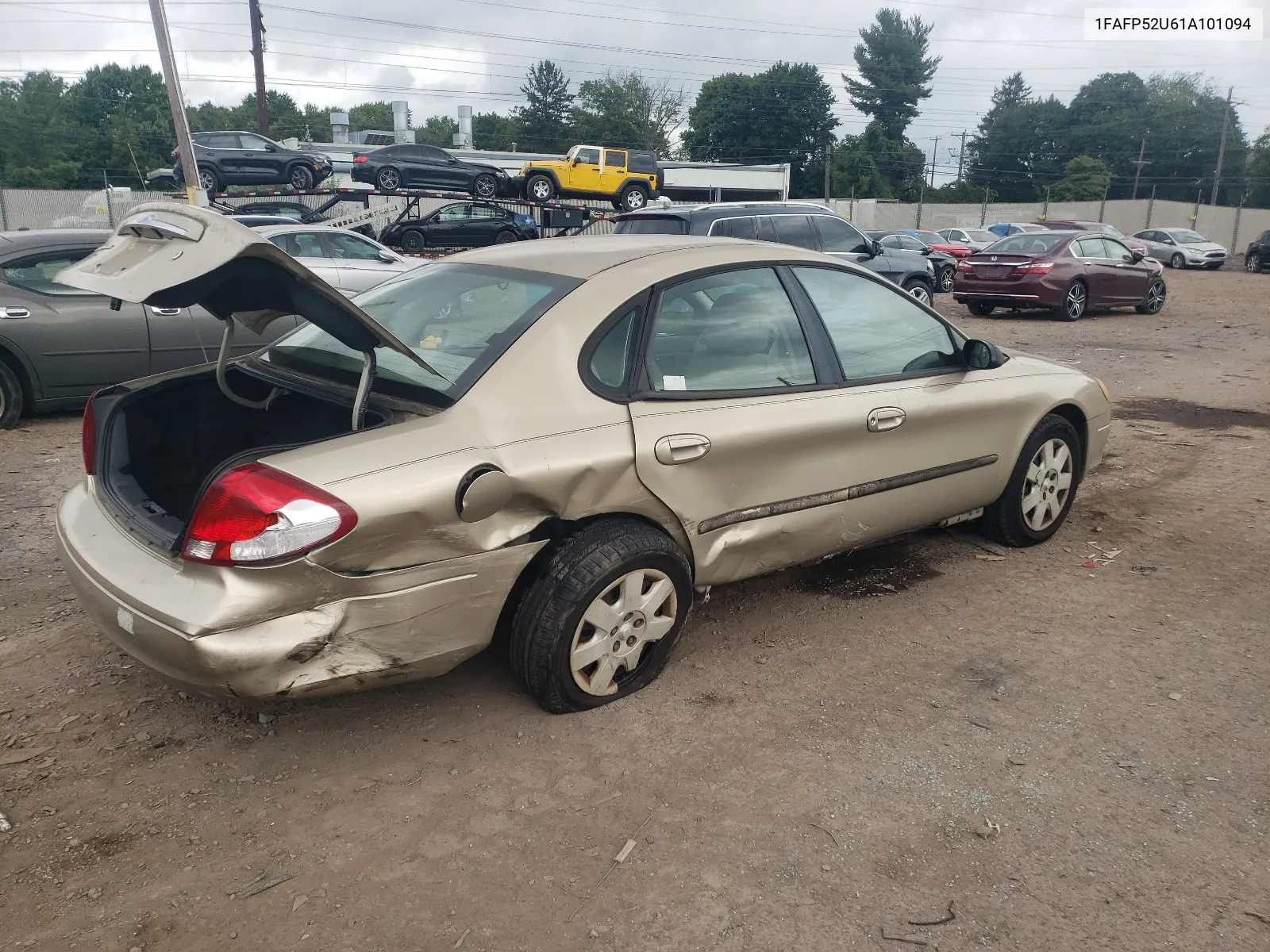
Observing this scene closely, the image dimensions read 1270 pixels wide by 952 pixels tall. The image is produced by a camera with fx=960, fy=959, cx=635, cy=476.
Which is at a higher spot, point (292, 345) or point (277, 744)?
point (292, 345)

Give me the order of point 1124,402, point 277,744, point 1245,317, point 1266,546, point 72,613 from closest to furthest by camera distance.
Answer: point 277,744
point 72,613
point 1266,546
point 1124,402
point 1245,317

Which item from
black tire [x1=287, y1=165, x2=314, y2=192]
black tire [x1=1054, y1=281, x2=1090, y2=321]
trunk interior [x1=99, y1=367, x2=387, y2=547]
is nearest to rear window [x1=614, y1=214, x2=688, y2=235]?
trunk interior [x1=99, y1=367, x2=387, y2=547]

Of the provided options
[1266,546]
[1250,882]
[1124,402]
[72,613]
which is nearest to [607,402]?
[1250,882]

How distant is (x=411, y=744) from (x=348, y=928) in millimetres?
842

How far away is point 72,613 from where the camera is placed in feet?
13.4

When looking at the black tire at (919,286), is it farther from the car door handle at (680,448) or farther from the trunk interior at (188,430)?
the trunk interior at (188,430)

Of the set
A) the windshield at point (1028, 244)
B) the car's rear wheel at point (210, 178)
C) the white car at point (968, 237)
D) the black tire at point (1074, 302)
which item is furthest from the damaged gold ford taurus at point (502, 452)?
the white car at point (968, 237)

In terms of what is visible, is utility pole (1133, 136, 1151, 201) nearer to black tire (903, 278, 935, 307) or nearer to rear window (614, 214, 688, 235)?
black tire (903, 278, 935, 307)

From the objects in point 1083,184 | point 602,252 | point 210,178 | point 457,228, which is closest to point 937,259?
point 457,228

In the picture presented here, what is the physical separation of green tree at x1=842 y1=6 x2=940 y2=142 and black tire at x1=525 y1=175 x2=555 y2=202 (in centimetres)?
6531

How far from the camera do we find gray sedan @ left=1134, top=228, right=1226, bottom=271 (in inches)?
1288

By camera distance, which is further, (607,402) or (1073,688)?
(1073,688)

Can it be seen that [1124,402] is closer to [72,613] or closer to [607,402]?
[607,402]

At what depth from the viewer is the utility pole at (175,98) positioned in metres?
15.5
